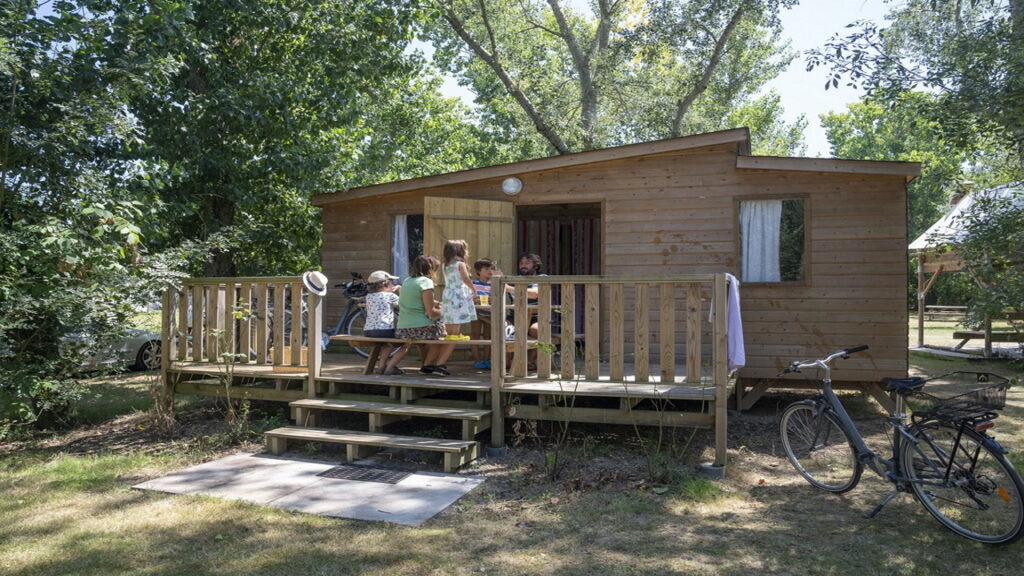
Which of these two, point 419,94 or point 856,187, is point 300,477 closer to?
point 856,187

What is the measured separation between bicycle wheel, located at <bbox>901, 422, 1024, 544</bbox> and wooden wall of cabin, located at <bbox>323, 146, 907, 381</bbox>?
3.64m

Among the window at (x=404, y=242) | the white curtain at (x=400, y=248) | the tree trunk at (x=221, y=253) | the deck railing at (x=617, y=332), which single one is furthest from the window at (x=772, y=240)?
the tree trunk at (x=221, y=253)

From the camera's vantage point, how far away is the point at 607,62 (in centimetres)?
1966

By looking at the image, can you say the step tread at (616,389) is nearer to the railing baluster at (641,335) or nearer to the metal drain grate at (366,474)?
the railing baluster at (641,335)

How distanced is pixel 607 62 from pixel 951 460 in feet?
56.6

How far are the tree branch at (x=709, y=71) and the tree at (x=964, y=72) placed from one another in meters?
8.78

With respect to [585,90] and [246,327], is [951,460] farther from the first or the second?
[585,90]

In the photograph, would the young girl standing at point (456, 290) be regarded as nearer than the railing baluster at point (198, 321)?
Yes

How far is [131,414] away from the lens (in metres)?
7.83

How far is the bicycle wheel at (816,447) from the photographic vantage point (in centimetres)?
501

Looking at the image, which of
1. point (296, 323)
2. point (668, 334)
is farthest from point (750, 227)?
point (296, 323)

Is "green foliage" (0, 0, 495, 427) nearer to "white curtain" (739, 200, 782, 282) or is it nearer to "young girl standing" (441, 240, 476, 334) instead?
"young girl standing" (441, 240, 476, 334)

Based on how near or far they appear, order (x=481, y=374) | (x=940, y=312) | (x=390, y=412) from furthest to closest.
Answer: (x=940, y=312)
(x=481, y=374)
(x=390, y=412)

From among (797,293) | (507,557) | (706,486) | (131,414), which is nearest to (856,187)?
A: (797,293)
